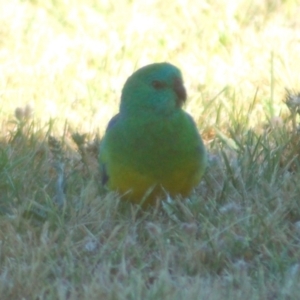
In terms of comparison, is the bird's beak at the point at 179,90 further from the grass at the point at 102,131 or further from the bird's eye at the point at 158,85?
the grass at the point at 102,131

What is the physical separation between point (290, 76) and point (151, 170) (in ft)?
5.63

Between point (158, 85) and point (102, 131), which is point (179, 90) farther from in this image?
point (102, 131)

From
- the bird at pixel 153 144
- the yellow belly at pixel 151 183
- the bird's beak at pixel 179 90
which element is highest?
the bird's beak at pixel 179 90

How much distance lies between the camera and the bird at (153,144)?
3.21m

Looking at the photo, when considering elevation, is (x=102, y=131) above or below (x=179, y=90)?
below

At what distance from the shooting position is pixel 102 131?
4254mm

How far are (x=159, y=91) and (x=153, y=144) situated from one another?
0.70 feet

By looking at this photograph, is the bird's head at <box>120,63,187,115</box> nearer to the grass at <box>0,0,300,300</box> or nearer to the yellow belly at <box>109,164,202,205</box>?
the yellow belly at <box>109,164,202,205</box>

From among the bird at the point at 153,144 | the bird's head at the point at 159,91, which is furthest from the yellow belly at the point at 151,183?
the bird's head at the point at 159,91

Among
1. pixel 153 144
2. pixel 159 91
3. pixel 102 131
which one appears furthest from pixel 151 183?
pixel 102 131

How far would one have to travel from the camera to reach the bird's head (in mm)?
3281

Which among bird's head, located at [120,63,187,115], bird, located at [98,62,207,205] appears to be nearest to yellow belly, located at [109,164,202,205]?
bird, located at [98,62,207,205]

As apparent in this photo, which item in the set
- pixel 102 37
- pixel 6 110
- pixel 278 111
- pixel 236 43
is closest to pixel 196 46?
pixel 236 43

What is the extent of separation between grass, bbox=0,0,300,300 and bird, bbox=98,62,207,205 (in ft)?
0.25
